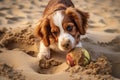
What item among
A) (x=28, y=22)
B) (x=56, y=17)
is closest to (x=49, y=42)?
(x=56, y=17)

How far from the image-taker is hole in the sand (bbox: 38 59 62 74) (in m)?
3.86

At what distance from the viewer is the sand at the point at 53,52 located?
3602mm

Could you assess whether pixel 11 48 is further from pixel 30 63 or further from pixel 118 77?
pixel 118 77

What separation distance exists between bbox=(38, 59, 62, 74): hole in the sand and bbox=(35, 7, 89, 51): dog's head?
235 mm

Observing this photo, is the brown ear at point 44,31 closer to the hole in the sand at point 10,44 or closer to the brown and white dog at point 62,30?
the brown and white dog at point 62,30

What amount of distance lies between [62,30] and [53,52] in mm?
635

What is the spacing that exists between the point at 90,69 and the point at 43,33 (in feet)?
2.92

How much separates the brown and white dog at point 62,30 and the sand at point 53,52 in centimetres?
21

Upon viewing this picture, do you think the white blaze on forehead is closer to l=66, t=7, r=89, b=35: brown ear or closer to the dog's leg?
l=66, t=7, r=89, b=35: brown ear

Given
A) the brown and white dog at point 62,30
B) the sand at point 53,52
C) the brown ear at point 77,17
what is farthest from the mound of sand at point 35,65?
the brown ear at point 77,17

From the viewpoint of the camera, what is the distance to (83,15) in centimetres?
425

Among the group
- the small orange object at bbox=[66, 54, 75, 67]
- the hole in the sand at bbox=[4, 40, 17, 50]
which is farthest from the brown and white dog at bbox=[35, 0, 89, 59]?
the hole in the sand at bbox=[4, 40, 17, 50]

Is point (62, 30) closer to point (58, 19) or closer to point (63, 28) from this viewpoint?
point (63, 28)

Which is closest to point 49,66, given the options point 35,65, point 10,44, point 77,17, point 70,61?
point 35,65
